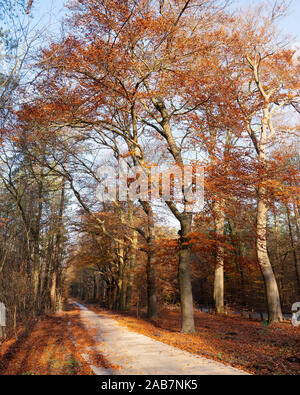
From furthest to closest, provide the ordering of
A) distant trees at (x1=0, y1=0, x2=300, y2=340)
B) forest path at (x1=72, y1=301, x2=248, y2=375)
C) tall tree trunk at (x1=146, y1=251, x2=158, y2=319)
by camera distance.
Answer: tall tree trunk at (x1=146, y1=251, x2=158, y2=319) < distant trees at (x1=0, y1=0, x2=300, y2=340) < forest path at (x1=72, y1=301, x2=248, y2=375)

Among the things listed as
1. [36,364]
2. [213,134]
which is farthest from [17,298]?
[213,134]

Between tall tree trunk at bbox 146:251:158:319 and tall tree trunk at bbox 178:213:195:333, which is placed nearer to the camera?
tall tree trunk at bbox 178:213:195:333

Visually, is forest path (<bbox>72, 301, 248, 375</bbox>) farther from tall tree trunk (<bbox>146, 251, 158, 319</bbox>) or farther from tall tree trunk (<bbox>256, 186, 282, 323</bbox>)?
tall tree trunk (<bbox>256, 186, 282, 323</bbox>)

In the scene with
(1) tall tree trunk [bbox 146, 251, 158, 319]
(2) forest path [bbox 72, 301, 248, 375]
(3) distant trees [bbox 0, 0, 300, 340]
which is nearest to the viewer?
(2) forest path [bbox 72, 301, 248, 375]

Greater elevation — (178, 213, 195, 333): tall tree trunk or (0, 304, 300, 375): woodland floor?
(178, 213, 195, 333): tall tree trunk

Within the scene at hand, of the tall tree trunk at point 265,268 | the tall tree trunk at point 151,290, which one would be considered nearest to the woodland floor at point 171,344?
the tall tree trunk at point 265,268

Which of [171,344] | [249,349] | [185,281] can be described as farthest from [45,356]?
[185,281]

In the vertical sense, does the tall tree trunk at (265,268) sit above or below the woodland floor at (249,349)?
above

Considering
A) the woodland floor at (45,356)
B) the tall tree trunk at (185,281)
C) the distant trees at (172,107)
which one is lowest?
the woodland floor at (45,356)

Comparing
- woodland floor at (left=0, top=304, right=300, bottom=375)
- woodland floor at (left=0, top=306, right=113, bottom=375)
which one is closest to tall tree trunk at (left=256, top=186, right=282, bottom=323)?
woodland floor at (left=0, top=304, right=300, bottom=375)

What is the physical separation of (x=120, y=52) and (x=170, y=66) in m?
1.86

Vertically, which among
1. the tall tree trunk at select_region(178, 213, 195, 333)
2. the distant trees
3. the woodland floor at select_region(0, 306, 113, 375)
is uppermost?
the distant trees

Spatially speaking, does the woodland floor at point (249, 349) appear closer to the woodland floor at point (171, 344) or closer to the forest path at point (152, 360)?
the woodland floor at point (171, 344)

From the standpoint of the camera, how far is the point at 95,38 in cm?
981
